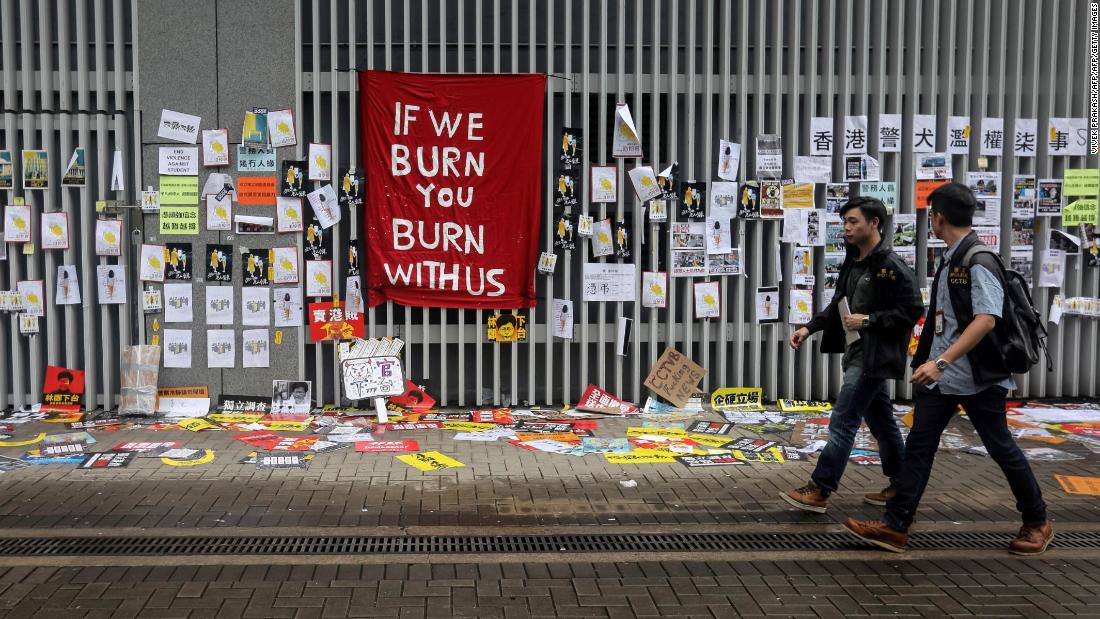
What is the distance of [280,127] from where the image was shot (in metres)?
8.55

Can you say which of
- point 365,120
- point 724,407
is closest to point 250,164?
point 365,120

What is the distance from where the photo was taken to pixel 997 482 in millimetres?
6582

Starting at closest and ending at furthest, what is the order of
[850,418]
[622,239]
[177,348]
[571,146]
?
[850,418] < [177,348] < [571,146] < [622,239]

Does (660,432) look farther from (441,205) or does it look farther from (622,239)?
(441,205)

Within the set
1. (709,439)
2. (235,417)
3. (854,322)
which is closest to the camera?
(854,322)

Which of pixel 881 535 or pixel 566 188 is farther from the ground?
pixel 566 188

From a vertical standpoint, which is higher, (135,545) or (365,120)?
(365,120)

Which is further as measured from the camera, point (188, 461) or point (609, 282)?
point (609, 282)

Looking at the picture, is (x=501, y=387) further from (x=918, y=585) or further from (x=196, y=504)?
(x=918, y=585)

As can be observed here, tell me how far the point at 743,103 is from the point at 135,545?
6.53m

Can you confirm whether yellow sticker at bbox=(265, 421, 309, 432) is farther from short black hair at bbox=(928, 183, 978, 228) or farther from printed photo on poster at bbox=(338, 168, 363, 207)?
short black hair at bbox=(928, 183, 978, 228)

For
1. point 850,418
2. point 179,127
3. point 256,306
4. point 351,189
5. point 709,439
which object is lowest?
point 709,439

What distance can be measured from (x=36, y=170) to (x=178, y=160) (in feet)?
4.37

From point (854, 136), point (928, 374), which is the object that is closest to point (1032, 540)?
point (928, 374)
